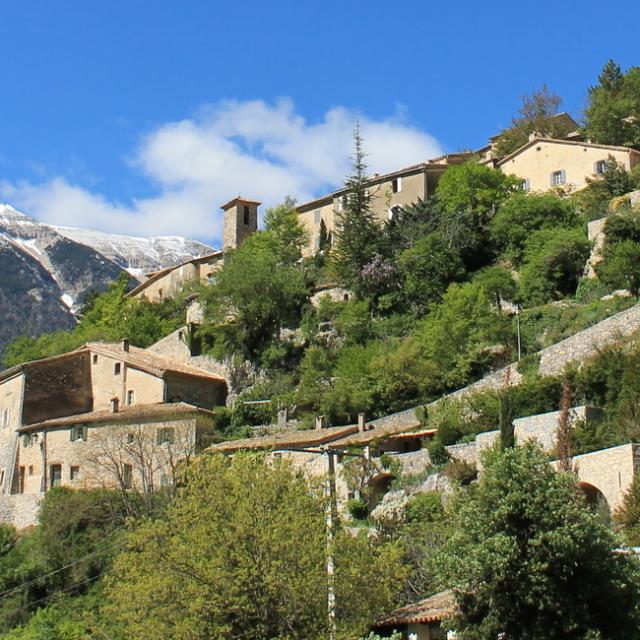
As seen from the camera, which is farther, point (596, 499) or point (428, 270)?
point (428, 270)

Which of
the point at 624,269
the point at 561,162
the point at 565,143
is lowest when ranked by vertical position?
the point at 624,269

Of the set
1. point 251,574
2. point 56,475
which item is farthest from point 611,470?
point 56,475

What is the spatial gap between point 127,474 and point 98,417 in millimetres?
3794

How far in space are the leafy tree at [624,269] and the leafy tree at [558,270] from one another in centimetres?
294

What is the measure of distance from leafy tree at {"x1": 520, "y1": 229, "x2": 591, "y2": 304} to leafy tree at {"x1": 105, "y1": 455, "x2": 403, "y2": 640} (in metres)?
25.9

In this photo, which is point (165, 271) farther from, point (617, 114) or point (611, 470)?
point (611, 470)

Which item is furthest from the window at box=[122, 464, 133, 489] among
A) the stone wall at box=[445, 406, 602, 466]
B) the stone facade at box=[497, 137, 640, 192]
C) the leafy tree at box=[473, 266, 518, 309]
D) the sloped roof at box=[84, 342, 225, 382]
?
the stone facade at box=[497, 137, 640, 192]

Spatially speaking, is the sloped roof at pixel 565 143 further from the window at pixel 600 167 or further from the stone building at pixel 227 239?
the stone building at pixel 227 239

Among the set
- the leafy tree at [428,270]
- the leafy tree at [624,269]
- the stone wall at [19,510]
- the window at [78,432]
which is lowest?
the stone wall at [19,510]

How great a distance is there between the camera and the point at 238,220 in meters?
79.1

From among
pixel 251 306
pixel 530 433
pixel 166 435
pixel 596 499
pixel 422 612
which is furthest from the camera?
pixel 251 306

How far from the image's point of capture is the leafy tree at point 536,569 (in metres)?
21.1

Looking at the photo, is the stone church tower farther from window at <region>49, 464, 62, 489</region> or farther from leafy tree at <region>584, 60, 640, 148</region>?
window at <region>49, 464, 62, 489</region>

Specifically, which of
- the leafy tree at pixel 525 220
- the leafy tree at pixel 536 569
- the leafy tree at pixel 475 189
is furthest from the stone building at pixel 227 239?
the leafy tree at pixel 536 569
